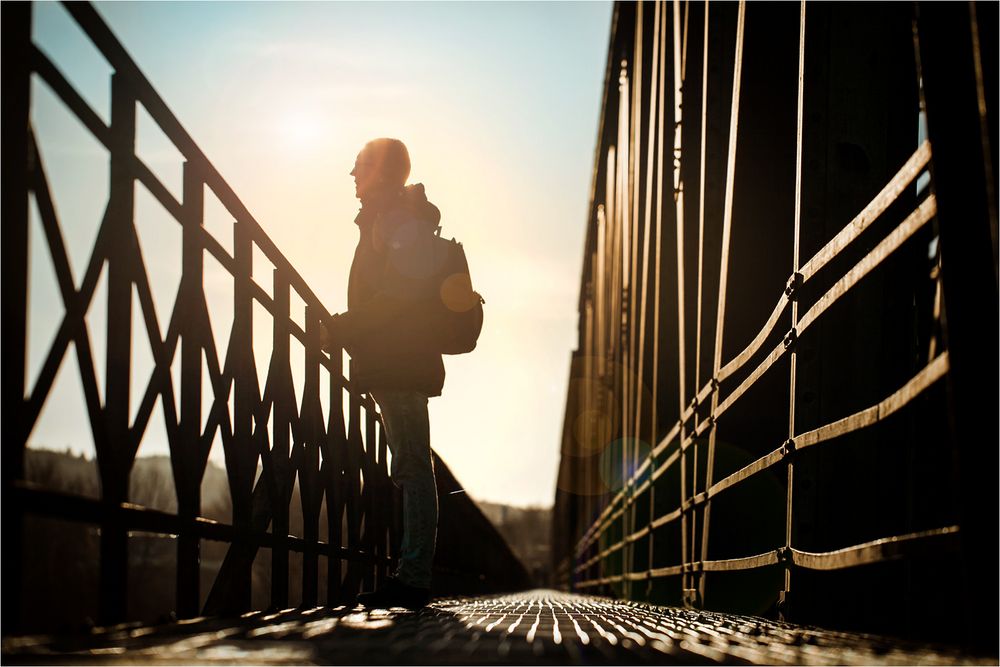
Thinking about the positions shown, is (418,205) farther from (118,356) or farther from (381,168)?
(118,356)

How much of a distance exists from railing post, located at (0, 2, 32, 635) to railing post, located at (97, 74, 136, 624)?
0.45 meters

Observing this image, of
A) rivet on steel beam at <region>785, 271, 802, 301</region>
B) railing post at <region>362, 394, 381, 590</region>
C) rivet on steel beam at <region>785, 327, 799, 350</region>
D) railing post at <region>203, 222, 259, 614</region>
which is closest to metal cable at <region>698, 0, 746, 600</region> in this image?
rivet on steel beam at <region>785, 271, 802, 301</region>

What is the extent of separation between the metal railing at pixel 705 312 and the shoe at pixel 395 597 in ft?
4.16

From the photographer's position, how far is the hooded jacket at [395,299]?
14.3 ft

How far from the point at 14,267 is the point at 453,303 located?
236 centimetres

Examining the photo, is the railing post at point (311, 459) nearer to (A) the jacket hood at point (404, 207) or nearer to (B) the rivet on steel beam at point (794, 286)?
(A) the jacket hood at point (404, 207)

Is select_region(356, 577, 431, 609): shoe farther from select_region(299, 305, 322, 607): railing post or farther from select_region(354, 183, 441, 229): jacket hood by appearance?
select_region(354, 183, 441, 229): jacket hood

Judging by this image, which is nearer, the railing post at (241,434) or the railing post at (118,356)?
the railing post at (118,356)

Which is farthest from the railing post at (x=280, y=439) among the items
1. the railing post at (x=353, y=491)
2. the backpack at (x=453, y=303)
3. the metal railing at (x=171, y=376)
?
the railing post at (x=353, y=491)

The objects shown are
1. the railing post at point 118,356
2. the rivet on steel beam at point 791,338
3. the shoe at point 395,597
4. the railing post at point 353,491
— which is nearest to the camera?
the railing post at point 118,356

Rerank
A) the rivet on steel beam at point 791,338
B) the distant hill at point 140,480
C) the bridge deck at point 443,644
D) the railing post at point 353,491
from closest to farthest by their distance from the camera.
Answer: the bridge deck at point 443,644 → the distant hill at point 140,480 → the rivet on steel beam at point 791,338 → the railing post at point 353,491

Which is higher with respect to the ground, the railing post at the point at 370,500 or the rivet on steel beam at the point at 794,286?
the rivet on steel beam at the point at 794,286

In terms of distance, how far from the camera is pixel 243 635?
8.74ft

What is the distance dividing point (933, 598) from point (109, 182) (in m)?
2.67
